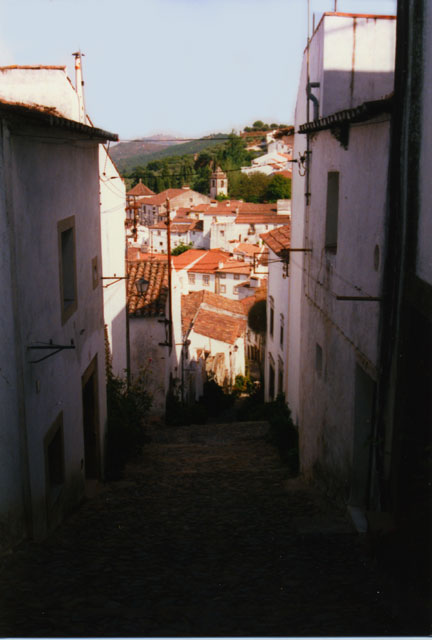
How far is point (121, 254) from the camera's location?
18.9 m

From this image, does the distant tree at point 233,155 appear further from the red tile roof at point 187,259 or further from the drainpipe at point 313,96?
the drainpipe at point 313,96

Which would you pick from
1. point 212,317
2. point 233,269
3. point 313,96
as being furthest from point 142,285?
point 233,269

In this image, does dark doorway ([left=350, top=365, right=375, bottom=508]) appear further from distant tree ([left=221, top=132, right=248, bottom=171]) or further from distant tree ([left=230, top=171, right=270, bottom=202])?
distant tree ([left=221, top=132, right=248, bottom=171])

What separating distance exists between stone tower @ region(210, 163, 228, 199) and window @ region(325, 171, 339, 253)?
317 ft

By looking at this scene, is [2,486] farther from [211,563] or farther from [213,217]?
[213,217]

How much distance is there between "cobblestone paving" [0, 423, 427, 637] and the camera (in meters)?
4.88

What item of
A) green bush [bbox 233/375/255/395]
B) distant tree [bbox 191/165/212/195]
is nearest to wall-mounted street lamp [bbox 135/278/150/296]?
green bush [bbox 233/375/255/395]

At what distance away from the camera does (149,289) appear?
794 inches

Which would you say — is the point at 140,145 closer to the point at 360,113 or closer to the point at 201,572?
the point at 360,113

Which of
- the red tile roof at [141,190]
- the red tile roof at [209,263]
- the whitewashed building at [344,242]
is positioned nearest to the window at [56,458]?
the whitewashed building at [344,242]

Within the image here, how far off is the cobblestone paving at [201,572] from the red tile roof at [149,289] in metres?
9.26

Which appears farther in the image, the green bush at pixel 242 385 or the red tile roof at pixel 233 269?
the red tile roof at pixel 233 269

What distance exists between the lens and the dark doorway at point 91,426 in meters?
10.9

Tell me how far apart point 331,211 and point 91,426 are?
5080mm
